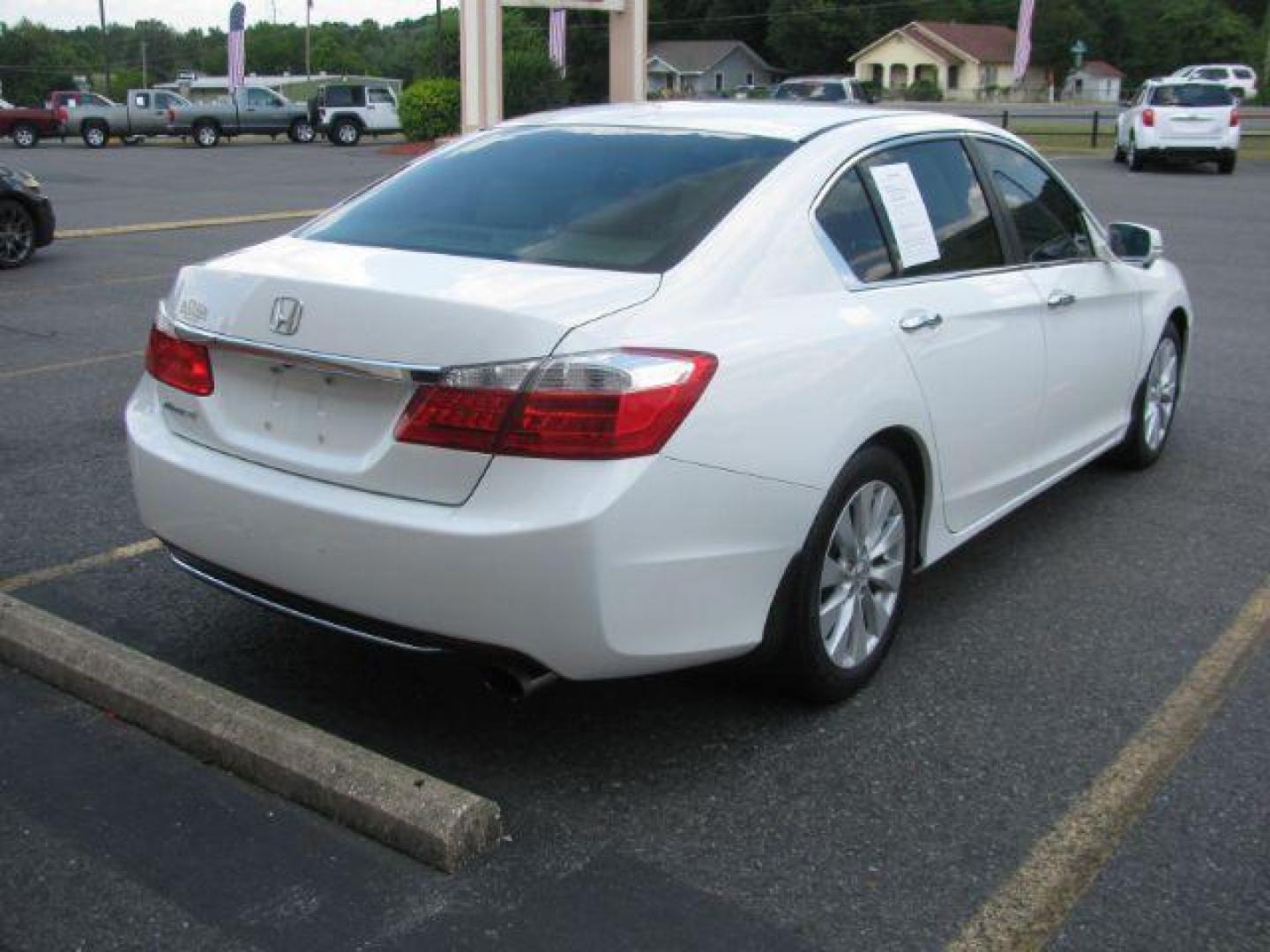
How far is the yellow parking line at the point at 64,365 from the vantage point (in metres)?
8.09

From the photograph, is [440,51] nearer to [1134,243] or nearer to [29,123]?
[29,123]

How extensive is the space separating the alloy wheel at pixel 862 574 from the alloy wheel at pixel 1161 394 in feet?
8.35

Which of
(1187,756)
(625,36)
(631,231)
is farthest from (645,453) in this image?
(625,36)

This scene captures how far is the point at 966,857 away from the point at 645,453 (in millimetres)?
1178

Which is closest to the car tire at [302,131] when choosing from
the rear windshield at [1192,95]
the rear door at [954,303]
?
the rear windshield at [1192,95]

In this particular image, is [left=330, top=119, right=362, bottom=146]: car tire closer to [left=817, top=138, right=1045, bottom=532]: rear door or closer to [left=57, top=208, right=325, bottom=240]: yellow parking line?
[left=57, top=208, right=325, bottom=240]: yellow parking line

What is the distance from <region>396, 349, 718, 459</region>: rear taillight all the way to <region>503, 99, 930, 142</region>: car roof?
51.2 inches

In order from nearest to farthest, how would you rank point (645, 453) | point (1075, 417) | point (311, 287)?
point (645, 453) < point (311, 287) < point (1075, 417)

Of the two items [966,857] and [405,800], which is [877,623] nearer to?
[966,857]

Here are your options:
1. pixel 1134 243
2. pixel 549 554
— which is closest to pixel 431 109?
pixel 1134 243

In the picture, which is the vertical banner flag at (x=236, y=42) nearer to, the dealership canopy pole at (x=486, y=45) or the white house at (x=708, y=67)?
the dealership canopy pole at (x=486, y=45)

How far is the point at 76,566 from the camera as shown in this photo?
4.91 m

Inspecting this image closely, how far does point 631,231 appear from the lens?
3.73 metres

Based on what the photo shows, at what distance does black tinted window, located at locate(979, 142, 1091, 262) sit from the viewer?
192 inches
